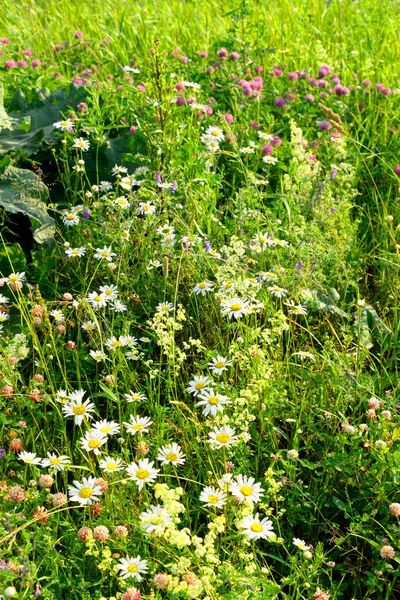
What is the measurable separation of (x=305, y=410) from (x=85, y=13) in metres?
3.72

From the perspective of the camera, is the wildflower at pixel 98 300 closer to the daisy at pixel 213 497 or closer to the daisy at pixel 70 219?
the daisy at pixel 70 219

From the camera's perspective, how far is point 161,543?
1.64 m

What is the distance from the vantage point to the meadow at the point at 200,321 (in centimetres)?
170

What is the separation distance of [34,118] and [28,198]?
2.15 feet

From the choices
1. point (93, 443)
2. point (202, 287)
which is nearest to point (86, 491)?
point (93, 443)

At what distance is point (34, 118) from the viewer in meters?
3.30

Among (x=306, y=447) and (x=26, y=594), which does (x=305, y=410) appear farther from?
(x=26, y=594)

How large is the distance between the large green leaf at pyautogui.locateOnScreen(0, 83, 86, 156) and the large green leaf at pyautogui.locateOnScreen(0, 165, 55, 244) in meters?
0.18

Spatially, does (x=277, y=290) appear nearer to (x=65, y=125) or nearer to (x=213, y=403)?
(x=213, y=403)

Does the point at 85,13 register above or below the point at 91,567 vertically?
above

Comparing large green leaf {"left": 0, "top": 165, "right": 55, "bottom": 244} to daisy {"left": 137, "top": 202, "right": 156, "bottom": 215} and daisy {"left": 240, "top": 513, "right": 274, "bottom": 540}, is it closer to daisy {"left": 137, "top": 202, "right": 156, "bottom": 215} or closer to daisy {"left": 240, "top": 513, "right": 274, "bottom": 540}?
daisy {"left": 137, "top": 202, "right": 156, "bottom": 215}

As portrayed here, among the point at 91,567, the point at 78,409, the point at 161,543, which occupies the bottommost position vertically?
the point at 91,567

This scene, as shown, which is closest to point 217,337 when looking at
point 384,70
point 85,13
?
point 384,70

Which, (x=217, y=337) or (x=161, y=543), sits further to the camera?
(x=217, y=337)
